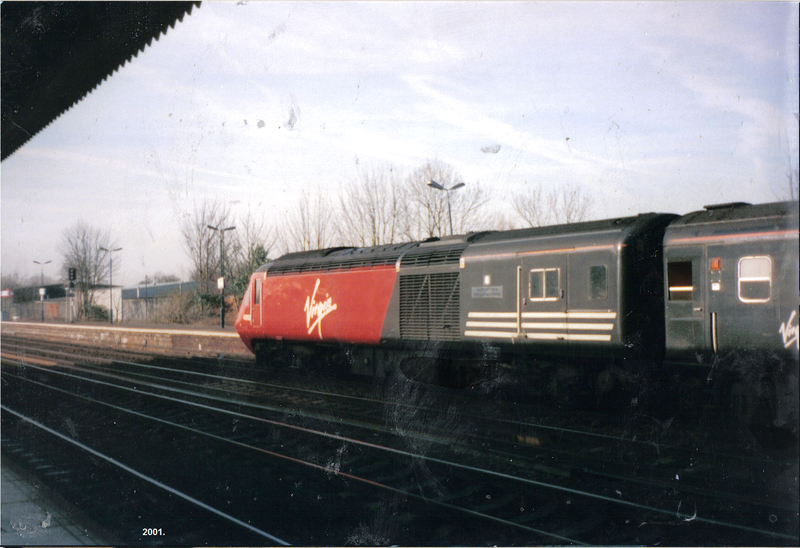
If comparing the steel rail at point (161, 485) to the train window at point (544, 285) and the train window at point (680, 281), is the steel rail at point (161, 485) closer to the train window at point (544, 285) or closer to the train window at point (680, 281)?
the train window at point (544, 285)

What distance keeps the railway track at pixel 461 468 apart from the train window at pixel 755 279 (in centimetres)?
214

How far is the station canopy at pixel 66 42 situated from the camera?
5684mm

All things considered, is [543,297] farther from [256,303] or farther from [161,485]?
[256,303]

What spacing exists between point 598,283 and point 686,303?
4.25 ft

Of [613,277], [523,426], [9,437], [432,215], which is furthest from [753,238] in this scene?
[9,437]

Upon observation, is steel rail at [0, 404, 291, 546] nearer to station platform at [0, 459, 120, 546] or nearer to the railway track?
the railway track

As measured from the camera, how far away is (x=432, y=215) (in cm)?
1458

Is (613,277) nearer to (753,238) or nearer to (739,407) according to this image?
(753,238)

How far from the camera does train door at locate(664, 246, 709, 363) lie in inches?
323

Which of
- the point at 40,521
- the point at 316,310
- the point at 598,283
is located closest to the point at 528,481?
the point at 598,283

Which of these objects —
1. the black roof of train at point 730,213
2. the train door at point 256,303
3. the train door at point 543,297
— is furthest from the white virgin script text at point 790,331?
the train door at point 256,303

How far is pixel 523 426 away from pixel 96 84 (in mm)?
8096

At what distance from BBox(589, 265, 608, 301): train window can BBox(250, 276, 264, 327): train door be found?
10231mm

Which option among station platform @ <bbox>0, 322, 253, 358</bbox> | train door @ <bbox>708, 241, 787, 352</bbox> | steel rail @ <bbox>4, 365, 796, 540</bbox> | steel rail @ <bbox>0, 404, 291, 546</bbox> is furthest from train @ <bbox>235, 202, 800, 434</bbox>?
station platform @ <bbox>0, 322, 253, 358</bbox>
